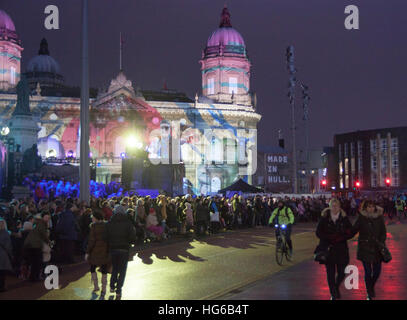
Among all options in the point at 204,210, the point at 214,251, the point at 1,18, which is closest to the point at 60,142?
the point at 1,18

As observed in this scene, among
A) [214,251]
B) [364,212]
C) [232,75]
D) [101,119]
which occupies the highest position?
[232,75]

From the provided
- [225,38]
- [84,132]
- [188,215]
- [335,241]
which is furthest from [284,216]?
[225,38]

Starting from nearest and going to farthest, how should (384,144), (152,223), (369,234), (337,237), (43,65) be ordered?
(337,237), (369,234), (152,223), (384,144), (43,65)

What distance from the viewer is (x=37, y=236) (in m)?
14.3

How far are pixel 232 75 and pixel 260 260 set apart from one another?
251ft

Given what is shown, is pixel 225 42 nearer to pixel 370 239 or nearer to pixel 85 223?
pixel 85 223

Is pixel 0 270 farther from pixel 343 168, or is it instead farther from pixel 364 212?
pixel 343 168

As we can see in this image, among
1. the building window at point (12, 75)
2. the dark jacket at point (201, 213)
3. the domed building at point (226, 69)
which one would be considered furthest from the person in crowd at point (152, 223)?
the building window at point (12, 75)

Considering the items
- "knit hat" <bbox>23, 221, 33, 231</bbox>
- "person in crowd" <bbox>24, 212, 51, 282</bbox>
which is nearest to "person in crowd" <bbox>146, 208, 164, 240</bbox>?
"knit hat" <bbox>23, 221, 33, 231</bbox>

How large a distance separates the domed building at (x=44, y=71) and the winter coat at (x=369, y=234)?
90.5 meters

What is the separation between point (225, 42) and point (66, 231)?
79.7m

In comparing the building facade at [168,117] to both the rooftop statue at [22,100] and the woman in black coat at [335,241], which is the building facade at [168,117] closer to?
the rooftop statue at [22,100]
